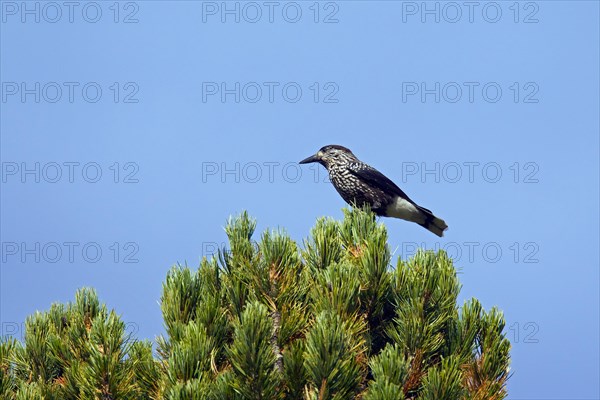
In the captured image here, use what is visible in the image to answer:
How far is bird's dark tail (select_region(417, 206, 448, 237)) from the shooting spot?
37.1ft

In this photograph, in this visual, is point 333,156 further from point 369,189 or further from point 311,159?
point 369,189

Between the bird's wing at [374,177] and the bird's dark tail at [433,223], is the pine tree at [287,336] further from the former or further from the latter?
the bird's dark tail at [433,223]

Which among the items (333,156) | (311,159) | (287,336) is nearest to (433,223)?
(333,156)

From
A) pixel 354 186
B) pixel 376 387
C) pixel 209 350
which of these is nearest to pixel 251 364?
pixel 209 350

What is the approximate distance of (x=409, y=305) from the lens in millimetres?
5953

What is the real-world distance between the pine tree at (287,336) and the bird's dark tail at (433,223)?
4.75 meters

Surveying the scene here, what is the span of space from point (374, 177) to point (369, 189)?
0.59ft

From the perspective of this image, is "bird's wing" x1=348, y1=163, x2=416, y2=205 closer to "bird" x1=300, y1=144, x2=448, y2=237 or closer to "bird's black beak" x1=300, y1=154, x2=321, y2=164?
"bird" x1=300, y1=144, x2=448, y2=237

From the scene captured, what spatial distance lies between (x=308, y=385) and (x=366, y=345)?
1.85 ft

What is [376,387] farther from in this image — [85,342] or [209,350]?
[85,342]

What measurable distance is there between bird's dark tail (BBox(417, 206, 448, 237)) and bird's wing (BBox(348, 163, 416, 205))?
0.45 metres

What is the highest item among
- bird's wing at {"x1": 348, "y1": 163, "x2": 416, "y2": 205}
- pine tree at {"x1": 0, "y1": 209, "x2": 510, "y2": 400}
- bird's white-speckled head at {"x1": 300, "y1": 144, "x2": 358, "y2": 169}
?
bird's white-speckled head at {"x1": 300, "y1": 144, "x2": 358, "y2": 169}

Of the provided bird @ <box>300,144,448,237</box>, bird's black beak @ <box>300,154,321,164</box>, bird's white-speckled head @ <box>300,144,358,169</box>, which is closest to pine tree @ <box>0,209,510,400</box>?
bird @ <box>300,144,448,237</box>

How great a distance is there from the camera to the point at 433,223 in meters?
11.4
